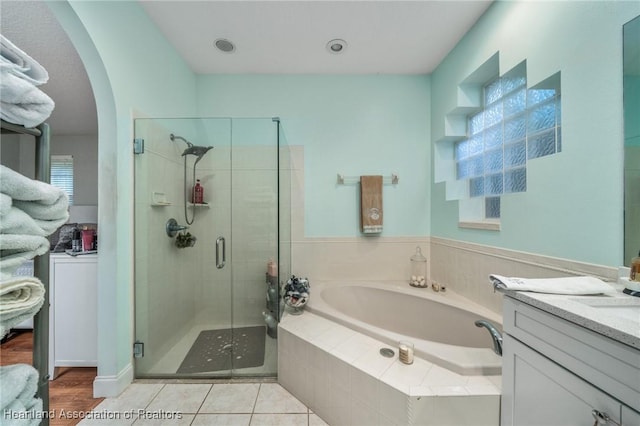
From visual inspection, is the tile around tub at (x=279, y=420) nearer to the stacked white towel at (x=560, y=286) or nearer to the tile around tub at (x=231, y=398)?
the tile around tub at (x=231, y=398)

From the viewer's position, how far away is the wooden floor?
1.33 metres

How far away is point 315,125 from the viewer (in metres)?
2.37

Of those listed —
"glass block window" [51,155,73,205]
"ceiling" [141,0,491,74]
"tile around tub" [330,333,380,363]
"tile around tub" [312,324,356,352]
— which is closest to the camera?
"tile around tub" [330,333,380,363]

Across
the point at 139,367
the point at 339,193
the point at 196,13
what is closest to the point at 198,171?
the point at 196,13

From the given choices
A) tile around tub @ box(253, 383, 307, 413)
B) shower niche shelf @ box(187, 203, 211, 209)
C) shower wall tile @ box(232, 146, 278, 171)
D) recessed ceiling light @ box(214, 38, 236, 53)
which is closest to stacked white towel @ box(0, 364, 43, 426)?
tile around tub @ box(253, 383, 307, 413)

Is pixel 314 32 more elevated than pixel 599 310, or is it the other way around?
pixel 314 32

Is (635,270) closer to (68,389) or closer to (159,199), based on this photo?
(159,199)

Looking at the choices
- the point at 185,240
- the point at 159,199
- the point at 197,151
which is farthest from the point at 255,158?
the point at 185,240

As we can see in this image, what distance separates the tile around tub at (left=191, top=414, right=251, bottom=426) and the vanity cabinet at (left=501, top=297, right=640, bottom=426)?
4.21ft

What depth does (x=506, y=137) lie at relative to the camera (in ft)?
5.58

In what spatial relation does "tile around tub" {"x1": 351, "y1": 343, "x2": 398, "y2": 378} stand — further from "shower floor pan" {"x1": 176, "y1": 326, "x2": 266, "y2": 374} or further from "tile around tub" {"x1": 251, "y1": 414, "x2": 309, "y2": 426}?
"shower floor pan" {"x1": 176, "y1": 326, "x2": 266, "y2": 374}

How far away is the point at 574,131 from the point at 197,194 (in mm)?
2466

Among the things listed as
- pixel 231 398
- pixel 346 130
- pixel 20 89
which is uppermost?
pixel 346 130

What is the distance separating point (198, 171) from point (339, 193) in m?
1.34
